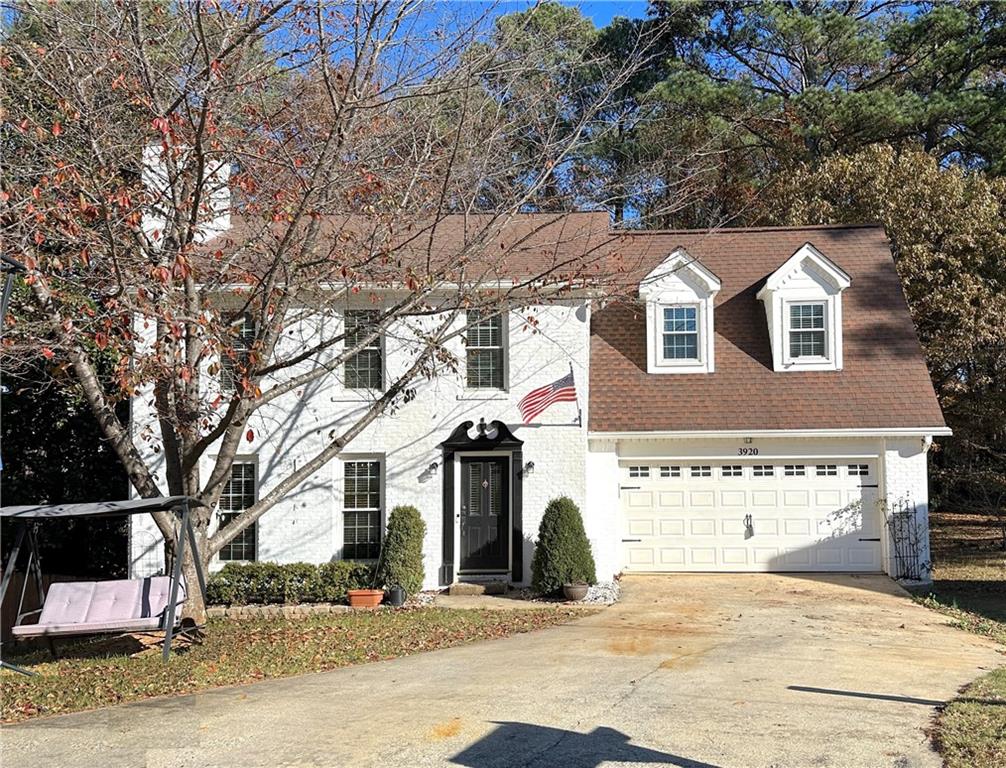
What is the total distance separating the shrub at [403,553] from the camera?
16688 mm

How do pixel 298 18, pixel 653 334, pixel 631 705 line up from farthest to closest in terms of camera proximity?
pixel 653 334 < pixel 298 18 < pixel 631 705

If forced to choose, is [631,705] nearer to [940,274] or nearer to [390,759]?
[390,759]

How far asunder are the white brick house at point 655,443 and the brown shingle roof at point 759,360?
0.04 metres

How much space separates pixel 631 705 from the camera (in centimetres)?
856

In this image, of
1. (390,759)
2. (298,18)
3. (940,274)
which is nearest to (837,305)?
(940,274)

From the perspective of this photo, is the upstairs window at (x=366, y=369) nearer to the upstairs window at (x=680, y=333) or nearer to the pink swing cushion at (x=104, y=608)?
the upstairs window at (x=680, y=333)

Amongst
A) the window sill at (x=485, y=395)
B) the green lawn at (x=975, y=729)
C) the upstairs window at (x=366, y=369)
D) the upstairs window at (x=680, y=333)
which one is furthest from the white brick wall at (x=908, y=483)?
the upstairs window at (x=366, y=369)

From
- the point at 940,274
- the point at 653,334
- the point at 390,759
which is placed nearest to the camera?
the point at 390,759

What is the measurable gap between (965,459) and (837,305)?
7735 millimetres

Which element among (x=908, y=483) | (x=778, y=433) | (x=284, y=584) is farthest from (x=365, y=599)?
(x=908, y=483)

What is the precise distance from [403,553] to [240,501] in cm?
329

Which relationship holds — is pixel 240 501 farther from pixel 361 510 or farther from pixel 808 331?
pixel 808 331

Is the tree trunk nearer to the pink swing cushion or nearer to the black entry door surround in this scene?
the pink swing cushion

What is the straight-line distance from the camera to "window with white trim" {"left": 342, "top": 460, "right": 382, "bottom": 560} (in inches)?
702
